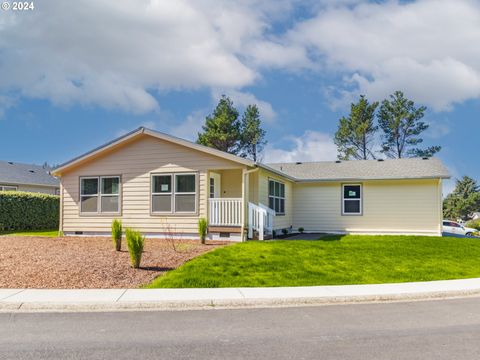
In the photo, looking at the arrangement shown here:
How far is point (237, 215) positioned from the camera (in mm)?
16328

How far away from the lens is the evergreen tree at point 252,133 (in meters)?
42.9

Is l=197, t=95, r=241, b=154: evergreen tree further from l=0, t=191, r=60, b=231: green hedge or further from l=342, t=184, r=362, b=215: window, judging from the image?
l=342, t=184, r=362, b=215: window

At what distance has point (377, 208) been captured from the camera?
2153 centimetres

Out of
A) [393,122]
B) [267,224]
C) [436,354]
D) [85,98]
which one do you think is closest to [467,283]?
[436,354]

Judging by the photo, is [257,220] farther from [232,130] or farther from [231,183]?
[232,130]

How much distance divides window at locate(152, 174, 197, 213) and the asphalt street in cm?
987

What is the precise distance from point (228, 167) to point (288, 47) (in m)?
7.34

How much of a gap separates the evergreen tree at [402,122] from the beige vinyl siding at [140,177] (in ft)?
94.4

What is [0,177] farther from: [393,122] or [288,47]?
[393,122]

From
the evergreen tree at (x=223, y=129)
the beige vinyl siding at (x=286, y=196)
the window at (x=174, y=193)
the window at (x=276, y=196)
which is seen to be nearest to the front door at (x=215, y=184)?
the window at (x=174, y=193)

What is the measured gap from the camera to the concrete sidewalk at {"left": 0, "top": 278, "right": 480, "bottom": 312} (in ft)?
25.2

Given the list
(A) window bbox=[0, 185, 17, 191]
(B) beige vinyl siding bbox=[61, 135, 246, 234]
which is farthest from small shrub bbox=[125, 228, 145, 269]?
(A) window bbox=[0, 185, 17, 191]

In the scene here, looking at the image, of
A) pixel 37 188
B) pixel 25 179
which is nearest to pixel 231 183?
pixel 25 179

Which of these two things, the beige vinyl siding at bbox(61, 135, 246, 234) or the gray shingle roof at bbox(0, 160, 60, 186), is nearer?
the beige vinyl siding at bbox(61, 135, 246, 234)
